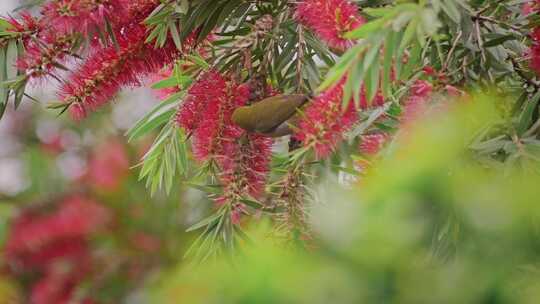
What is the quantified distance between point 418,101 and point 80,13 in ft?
1.07

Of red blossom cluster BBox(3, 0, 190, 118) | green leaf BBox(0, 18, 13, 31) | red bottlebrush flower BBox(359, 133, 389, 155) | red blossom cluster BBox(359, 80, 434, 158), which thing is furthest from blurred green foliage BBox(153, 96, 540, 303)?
green leaf BBox(0, 18, 13, 31)

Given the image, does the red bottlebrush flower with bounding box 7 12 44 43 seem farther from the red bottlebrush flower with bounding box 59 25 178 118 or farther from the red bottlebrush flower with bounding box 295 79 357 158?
the red bottlebrush flower with bounding box 295 79 357 158

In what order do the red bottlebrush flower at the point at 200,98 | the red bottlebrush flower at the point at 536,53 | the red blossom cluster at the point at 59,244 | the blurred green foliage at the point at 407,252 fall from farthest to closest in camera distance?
1. the red blossom cluster at the point at 59,244
2. the red bottlebrush flower at the point at 200,98
3. the red bottlebrush flower at the point at 536,53
4. the blurred green foliage at the point at 407,252

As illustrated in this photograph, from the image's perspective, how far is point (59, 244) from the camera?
2.65 meters

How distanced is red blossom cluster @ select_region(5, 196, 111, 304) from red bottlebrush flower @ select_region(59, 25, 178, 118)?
1.60 metres

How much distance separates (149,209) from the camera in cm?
279

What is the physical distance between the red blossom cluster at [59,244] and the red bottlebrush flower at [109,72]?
1.60 m

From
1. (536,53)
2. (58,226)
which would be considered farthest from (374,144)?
(58,226)

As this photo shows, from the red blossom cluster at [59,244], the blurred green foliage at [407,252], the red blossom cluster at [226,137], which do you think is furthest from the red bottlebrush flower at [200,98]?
the red blossom cluster at [59,244]

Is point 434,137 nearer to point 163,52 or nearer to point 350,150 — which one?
point 163,52

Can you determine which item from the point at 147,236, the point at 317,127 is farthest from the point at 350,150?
the point at 147,236

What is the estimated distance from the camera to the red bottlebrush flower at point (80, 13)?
3.04 ft

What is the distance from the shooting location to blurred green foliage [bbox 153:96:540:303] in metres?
0.34

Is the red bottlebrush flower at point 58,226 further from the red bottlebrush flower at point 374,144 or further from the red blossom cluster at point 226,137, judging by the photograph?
the red bottlebrush flower at point 374,144
